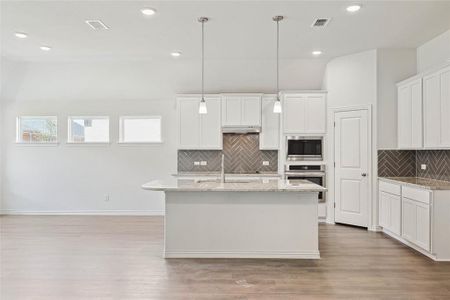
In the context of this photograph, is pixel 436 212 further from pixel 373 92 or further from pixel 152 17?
pixel 152 17

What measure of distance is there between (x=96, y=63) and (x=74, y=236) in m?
3.21

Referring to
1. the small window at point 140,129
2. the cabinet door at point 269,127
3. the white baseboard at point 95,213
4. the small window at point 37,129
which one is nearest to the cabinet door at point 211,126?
the cabinet door at point 269,127

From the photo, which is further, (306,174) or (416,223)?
(306,174)

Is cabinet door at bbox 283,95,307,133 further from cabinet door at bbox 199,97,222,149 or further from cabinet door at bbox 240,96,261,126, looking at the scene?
cabinet door at bbox 199,97,222,149

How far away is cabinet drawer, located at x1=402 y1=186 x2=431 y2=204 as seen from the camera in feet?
12.7

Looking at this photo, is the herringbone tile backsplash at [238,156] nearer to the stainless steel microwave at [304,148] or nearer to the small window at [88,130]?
the stainless steel microwave at [304,148]

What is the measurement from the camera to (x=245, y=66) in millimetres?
5957

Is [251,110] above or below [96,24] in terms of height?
below

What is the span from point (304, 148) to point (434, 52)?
8.44 ft

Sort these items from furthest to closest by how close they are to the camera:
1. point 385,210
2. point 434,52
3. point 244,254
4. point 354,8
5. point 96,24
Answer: point 385,210
point 434,52
point 96,24
point 244,254
point 354,8

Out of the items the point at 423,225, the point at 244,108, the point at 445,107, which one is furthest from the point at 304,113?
the point at 423,225

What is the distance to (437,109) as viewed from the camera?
4.24m

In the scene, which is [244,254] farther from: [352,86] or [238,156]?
[352,86]

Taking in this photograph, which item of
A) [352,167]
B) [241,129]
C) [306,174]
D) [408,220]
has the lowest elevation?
[408,220]
